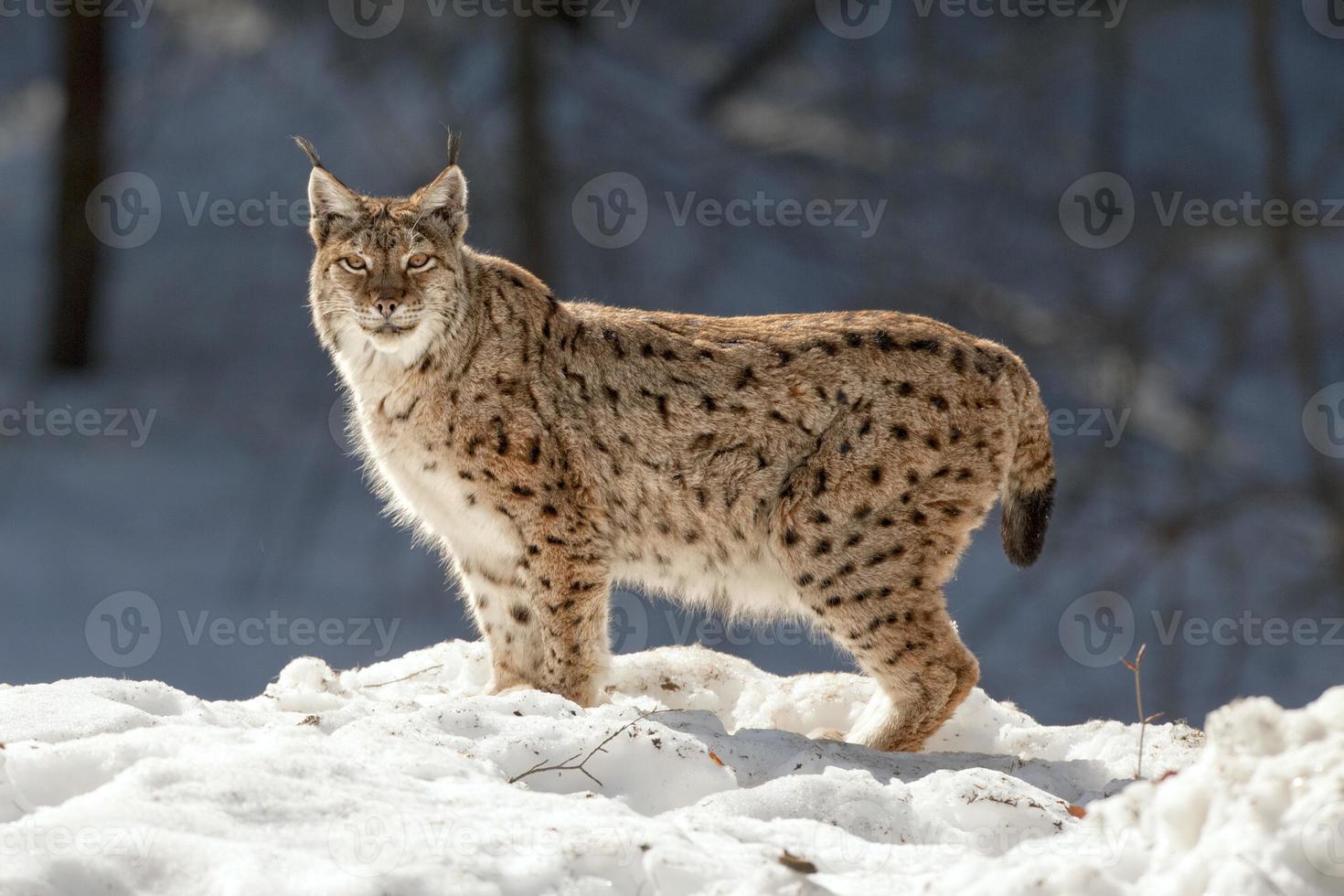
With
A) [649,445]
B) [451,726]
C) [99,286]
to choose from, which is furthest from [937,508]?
[99,286]

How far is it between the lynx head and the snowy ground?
141cm

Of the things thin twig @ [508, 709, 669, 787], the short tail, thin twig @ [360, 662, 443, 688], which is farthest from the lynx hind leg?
thin twig @ [360, 662, 443, 688]

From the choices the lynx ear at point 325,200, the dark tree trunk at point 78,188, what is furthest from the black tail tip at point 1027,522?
the dark tree trunk at point 78,188

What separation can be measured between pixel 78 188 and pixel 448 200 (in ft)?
24.9

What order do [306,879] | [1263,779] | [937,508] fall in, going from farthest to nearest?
1. [937,508]
2. [306,879]
3. [1263,779]

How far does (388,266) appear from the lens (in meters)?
5.80

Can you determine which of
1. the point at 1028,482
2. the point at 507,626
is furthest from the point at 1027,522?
the point at 507,626

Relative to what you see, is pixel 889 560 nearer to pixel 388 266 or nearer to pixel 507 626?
pixel 507 626

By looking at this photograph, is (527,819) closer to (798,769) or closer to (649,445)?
(798,769)

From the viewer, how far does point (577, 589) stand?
19.0 feet

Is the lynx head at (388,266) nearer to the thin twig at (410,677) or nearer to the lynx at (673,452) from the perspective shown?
the lynx at (673,452)

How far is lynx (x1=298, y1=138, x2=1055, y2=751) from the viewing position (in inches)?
224

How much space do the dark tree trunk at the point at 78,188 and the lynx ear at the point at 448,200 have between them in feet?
24.6

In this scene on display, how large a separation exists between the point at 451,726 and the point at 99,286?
944cm
